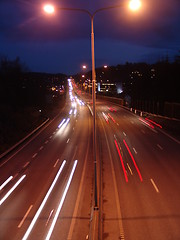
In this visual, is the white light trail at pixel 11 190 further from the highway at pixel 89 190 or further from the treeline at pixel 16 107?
the treeline at pixel 16 107

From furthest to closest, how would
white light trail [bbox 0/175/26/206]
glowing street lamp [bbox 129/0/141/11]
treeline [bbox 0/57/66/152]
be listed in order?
treeline [bbox 0/57/66/152]
white light trail [bbox 0/175/26/206]
glowing street lamp [bbox 129/0/141/11]

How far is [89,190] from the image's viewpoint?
19.2m

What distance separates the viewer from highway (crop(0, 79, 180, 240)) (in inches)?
540

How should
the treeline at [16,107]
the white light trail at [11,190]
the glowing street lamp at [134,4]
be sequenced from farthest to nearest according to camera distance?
the treeline at [16,107], the white light trail at [11,190], the glowing street lamp at [134,4]

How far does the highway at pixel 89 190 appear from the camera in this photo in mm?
13719

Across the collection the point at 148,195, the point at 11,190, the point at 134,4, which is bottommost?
the point at 11,190

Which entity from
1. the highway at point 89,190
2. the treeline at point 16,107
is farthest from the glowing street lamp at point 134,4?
the treeline at point 16,107

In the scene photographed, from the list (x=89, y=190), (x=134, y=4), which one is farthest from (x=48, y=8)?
(x=89, y=190)

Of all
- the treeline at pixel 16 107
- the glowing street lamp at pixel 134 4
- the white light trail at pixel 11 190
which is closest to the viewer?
the glowing street lamp at pixel 134 4

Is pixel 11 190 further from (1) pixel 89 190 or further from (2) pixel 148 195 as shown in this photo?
(2) pixel 148 195

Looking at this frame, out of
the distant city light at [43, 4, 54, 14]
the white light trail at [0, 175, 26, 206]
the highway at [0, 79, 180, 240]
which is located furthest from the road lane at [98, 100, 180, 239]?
the distant city light at [43, 4, 54, 14]

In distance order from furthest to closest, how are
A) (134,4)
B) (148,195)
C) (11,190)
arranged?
(11,190) < (148,195) < (134,4)

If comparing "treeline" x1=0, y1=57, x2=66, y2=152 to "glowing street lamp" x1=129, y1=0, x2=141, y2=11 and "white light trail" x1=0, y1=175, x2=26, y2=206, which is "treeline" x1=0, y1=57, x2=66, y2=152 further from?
"glowing street lamp" x1=129, y1=0, x2=141, y2=11

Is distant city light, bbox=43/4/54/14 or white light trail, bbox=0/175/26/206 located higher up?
distant city light, bbox=43/4/54/14
